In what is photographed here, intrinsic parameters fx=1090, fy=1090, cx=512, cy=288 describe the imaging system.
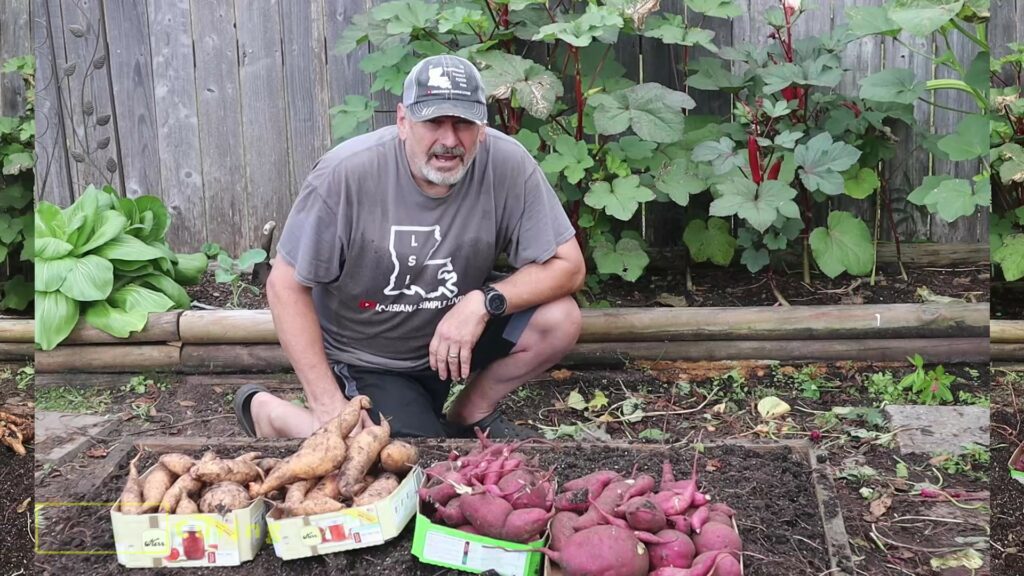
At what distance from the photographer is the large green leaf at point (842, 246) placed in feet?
10.9

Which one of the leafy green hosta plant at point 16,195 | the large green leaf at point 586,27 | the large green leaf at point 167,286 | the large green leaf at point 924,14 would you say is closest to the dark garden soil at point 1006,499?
the large green leaf at point 924,14

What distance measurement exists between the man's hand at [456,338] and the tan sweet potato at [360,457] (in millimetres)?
524

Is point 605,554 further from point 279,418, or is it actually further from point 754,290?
point 754,290

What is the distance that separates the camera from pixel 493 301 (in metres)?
2.35

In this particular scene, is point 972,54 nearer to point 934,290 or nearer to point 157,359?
point 934,290

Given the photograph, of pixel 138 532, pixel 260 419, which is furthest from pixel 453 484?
pixel 260 419

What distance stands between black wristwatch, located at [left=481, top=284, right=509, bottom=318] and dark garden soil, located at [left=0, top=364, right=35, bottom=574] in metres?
0.95

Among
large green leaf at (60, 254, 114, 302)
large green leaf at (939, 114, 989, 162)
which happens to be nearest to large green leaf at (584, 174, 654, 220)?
large green leaf at (939, 114, 989, 162)

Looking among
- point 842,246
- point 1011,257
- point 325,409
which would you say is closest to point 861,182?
point 842,246

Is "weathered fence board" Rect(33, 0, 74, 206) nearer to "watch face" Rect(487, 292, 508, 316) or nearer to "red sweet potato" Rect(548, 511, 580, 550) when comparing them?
"watch face" Rect(487, 292, 508, 316)

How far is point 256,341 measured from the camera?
10.4ft

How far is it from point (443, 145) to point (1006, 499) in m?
1.20

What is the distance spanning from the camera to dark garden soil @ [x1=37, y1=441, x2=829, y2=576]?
5.15ft

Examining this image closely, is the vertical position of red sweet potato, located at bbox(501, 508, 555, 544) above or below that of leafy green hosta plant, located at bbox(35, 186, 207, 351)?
below
